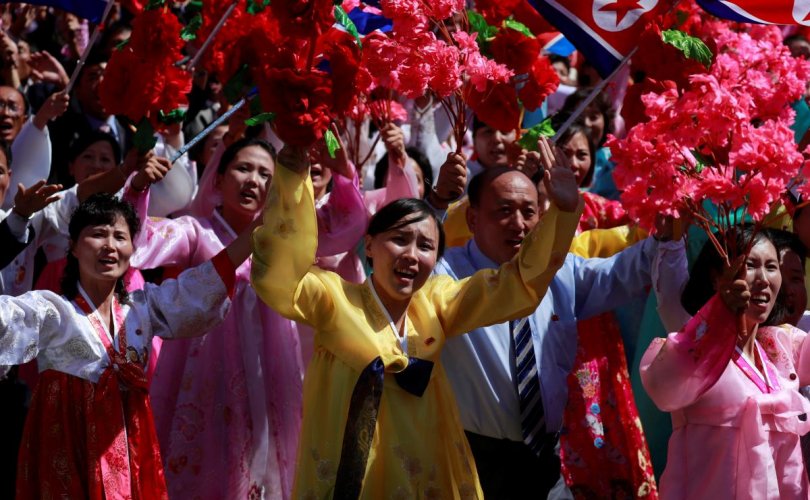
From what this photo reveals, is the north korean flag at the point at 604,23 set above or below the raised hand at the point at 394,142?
above

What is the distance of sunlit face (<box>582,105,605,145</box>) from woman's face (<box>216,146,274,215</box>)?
7.41ft

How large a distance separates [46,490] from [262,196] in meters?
1.73

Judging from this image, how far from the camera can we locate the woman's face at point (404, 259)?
4.53 metres

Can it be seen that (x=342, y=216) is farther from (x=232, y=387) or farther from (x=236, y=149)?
(x=232, y=387)

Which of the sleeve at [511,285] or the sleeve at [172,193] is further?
the sleeve at [172,193]

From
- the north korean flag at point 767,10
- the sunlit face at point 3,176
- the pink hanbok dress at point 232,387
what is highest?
the north korean flag at point 767,10

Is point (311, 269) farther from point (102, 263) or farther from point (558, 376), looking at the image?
point (558, 376)

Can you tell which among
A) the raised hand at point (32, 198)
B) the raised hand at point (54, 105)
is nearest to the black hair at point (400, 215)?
the raised hand at point (32, 198)

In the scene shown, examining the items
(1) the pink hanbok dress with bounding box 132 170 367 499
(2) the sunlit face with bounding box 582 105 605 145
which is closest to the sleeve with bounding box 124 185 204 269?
(1) the pink hanbok dress with bounding box 132 170 367 499

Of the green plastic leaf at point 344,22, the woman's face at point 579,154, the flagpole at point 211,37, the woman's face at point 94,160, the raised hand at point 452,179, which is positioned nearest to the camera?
the green plastic leaf at point 344,22

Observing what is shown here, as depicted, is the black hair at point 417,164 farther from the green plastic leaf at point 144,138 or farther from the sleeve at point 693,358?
the sleeve at point 693,358

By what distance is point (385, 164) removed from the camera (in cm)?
690

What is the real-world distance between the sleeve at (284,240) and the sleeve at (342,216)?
1.24 meters

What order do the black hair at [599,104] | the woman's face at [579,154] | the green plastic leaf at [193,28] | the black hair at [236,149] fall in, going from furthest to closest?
1. the black hair at [599,104]
2. the woman's face at [579,154]
3. the green plastic leaf at [193,28]
4. the black hair at [236,149]
